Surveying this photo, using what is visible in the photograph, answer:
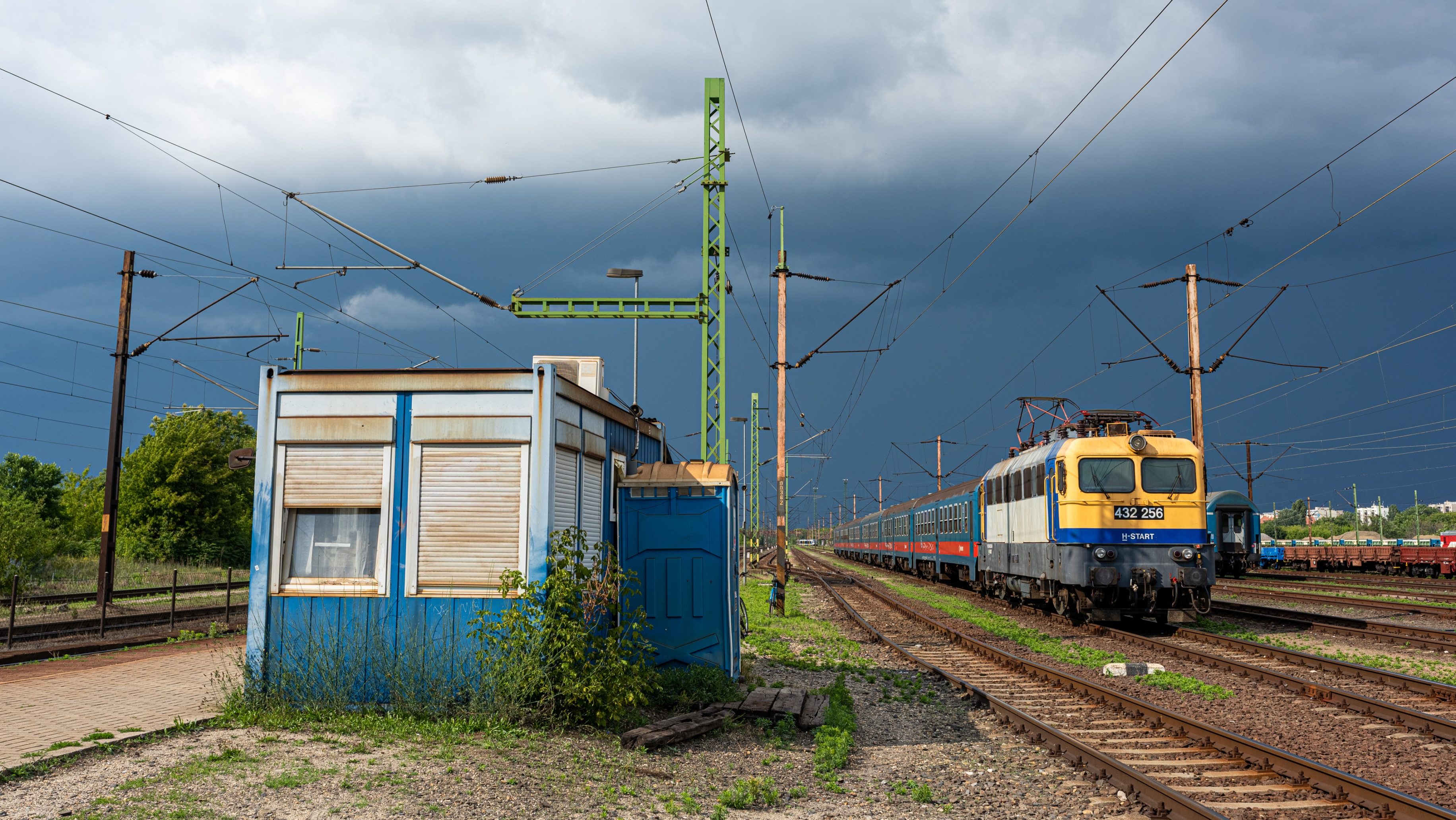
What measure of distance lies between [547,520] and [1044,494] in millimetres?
12586

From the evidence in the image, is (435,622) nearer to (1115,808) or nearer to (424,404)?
(424,404)

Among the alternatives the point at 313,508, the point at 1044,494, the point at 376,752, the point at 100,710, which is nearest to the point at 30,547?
the point at 100,710

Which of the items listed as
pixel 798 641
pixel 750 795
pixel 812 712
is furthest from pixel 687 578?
pixel 798 641

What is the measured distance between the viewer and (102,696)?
1033 cm

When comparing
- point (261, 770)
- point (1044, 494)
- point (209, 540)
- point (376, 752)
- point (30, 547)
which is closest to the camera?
point (261, 770)

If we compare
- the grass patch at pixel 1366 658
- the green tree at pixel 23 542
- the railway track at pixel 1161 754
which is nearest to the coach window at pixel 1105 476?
the grass patch at pixel 1366 658

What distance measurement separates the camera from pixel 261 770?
692 centimetres

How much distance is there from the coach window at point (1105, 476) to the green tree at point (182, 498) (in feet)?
116

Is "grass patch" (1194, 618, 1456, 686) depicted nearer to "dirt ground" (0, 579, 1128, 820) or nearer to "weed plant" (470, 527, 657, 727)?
"dirt ground" (0, 579, 1128, 820)

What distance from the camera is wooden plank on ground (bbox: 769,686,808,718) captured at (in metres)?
9.70

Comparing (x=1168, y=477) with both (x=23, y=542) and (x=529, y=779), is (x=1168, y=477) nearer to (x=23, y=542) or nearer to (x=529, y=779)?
(x=529, y=779)

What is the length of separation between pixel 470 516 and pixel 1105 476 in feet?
41.1

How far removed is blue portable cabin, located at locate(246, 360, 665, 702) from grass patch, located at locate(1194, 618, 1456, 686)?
11.0 m

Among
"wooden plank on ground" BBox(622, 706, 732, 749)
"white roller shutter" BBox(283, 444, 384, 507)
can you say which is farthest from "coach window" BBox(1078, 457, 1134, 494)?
"white roller shutter" BBox(283, 444, 384, 507)
